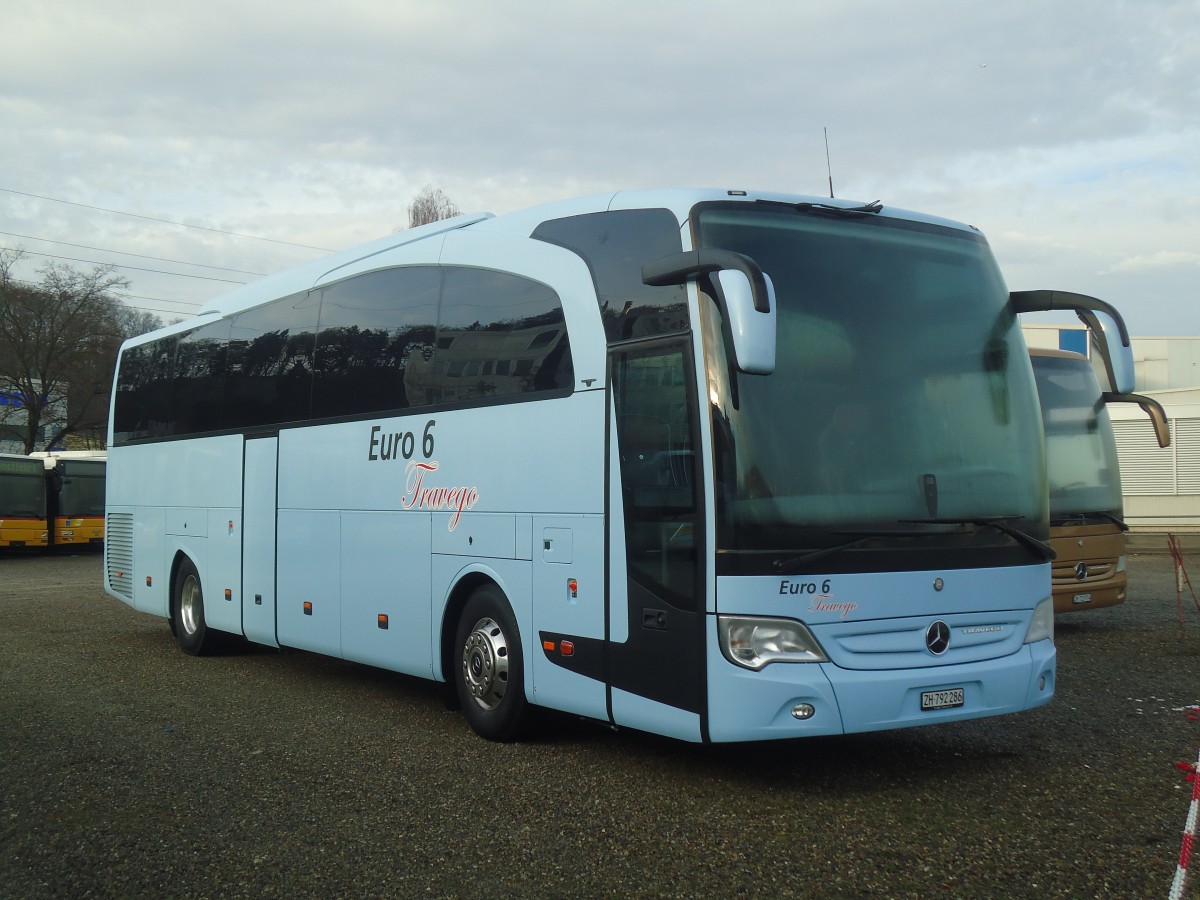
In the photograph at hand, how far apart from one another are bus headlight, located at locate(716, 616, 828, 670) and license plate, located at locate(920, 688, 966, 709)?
669 mm

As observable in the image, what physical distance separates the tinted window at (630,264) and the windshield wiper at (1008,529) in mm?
1737

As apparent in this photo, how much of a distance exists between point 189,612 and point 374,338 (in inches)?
199

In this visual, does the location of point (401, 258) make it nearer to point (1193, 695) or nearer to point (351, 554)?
point (351, 554)

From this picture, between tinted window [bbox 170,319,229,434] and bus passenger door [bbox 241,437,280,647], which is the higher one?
tinted window [bbox 170,319,229,434]

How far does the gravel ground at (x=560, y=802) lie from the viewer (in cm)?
529

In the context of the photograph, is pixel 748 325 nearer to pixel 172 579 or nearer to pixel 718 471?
pixel 718 471

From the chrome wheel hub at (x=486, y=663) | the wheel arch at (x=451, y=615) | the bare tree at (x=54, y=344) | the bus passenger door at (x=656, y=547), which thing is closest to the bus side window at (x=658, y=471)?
the bus passenger door at (x=656, y=547)

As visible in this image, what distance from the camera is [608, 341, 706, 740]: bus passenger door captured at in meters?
6.55

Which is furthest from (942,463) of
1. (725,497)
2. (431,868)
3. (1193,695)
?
(1193,695)

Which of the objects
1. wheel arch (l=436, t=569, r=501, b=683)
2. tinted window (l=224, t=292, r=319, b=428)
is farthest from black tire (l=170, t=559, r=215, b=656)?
wheel arch (l=436, t=569, r=501, b=683)

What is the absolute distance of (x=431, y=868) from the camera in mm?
5430

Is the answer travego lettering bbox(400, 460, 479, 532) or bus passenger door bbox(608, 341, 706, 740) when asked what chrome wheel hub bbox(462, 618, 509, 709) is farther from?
bus passenger door bbox(608, 341, 706, 740)

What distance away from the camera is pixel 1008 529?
6992mm

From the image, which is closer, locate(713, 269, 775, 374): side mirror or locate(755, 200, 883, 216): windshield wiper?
locate(713, 269, 775, 374): side mirror
